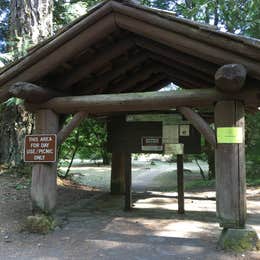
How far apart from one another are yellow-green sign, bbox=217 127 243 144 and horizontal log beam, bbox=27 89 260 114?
1.55 ft

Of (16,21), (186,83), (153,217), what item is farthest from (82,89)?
(16,21)

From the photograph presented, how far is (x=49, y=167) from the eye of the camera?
6.20 metres

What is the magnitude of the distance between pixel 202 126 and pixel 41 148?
9.28 feet

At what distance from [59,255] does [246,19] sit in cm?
1174

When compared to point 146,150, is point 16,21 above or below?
above

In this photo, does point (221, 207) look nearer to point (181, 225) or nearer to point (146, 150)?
point (181, 225)

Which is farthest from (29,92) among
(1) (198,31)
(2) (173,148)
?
(2) (173,148)

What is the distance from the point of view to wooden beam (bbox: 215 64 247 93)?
4723 mm

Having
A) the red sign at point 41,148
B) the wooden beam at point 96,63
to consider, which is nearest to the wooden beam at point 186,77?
the wooden beam at point 96,63

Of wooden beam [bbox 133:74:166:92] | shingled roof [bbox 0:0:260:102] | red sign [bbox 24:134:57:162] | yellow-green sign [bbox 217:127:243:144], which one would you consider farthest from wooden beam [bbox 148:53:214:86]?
red sign [bbox 24:134:57:162]

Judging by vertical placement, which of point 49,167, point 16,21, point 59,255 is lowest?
point 59,255

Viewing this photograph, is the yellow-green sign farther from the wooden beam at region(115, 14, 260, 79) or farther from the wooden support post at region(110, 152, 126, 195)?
the wooden support post at region(110, 152, 126, 195)

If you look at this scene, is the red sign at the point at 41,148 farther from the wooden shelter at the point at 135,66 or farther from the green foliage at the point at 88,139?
the green foliage at the point at 88,139

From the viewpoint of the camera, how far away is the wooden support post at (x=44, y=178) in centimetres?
611
